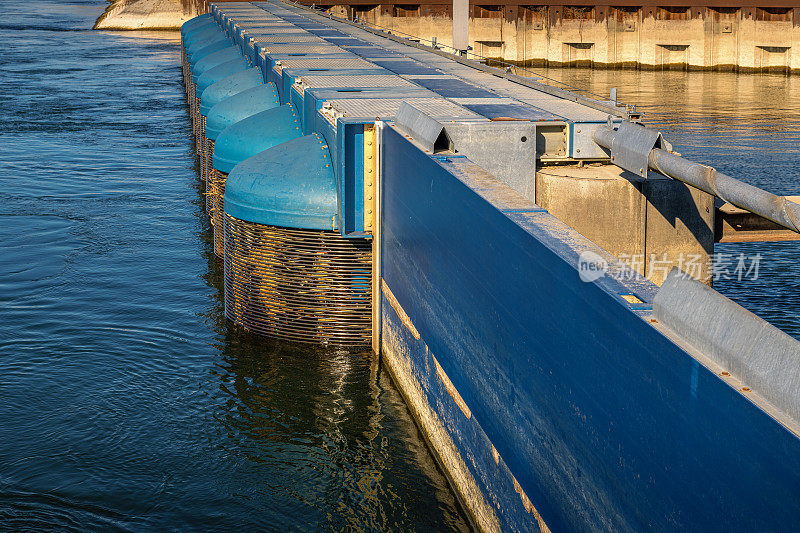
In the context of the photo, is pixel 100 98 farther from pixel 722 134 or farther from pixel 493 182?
pixel 493 182

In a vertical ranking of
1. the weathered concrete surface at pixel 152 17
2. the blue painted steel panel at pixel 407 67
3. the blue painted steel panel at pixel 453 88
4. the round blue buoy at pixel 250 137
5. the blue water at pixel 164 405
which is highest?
the weathered concrete surface at pixel 152 17

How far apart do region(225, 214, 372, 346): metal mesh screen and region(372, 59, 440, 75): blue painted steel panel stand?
6.00 m

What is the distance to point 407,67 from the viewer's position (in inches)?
709

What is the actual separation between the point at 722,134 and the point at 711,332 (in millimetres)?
27136

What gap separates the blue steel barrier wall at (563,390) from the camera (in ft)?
14.6

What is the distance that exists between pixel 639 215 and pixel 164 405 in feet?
18.4

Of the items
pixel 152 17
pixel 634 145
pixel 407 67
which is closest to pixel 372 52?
pixel 407 67

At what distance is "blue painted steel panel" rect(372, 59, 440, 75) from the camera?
55.9 feet

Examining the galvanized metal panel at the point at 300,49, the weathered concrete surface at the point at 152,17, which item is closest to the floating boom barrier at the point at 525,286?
the galvanized metal panel at the point at 300,49

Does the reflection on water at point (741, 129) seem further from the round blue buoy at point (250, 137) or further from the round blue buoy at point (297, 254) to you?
the round blue buoy at point (250, 137)

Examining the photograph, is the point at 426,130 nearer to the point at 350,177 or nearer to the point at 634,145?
the point at 350,177

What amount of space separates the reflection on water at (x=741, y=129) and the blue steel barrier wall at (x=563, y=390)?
264 inches

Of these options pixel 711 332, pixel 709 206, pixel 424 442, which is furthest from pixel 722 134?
pixel 711 332

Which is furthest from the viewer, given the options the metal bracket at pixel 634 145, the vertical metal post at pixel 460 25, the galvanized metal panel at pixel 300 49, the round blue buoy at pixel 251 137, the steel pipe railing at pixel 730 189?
the vertical metal post at pixel 460 25
